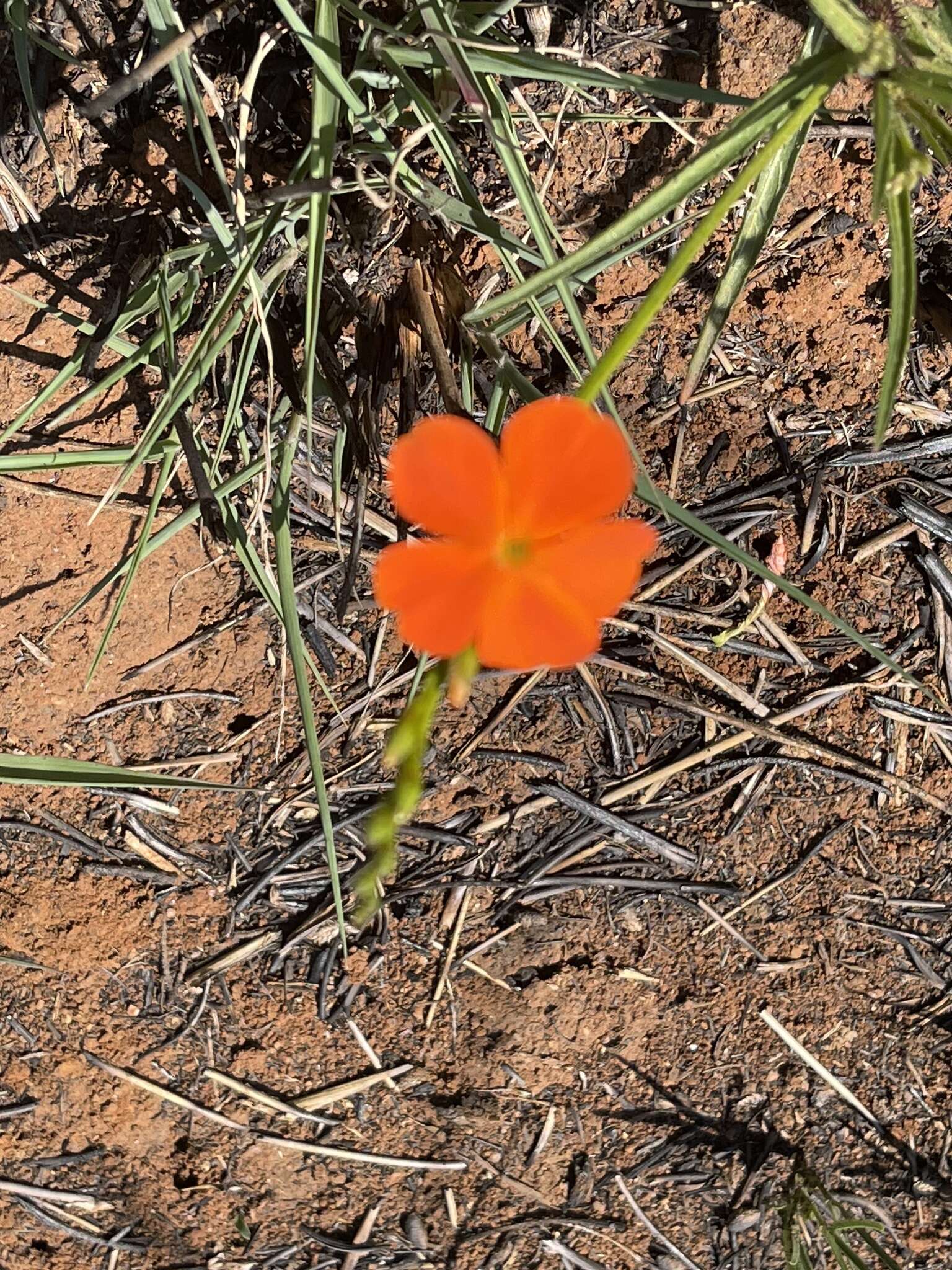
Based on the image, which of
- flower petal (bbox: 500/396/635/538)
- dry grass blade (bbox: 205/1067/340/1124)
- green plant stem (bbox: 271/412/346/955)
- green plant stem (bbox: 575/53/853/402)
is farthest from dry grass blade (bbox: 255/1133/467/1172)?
green plant stem (bbox: 575/53/853/402)

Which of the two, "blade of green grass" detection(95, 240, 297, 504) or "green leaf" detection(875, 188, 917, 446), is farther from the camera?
"blade of green grass" detection(95, 240, 297, 504)

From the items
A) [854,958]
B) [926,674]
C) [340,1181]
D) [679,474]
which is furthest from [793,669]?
[340,1181]

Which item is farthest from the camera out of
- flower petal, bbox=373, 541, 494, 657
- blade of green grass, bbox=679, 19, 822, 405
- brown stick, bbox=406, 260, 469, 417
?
brown stick, bbox=406, 260, 469, 417

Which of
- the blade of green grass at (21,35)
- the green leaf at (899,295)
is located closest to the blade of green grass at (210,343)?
the blade of green grass at (21,35)

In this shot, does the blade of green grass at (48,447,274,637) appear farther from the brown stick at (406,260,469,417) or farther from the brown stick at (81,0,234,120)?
the brown stick at (81,0,234,120)

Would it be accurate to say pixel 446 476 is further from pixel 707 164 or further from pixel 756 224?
pixel 756 224

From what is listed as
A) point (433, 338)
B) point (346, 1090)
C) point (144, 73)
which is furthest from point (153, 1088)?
point (144, 73)

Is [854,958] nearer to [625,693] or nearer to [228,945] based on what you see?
[625,693]
